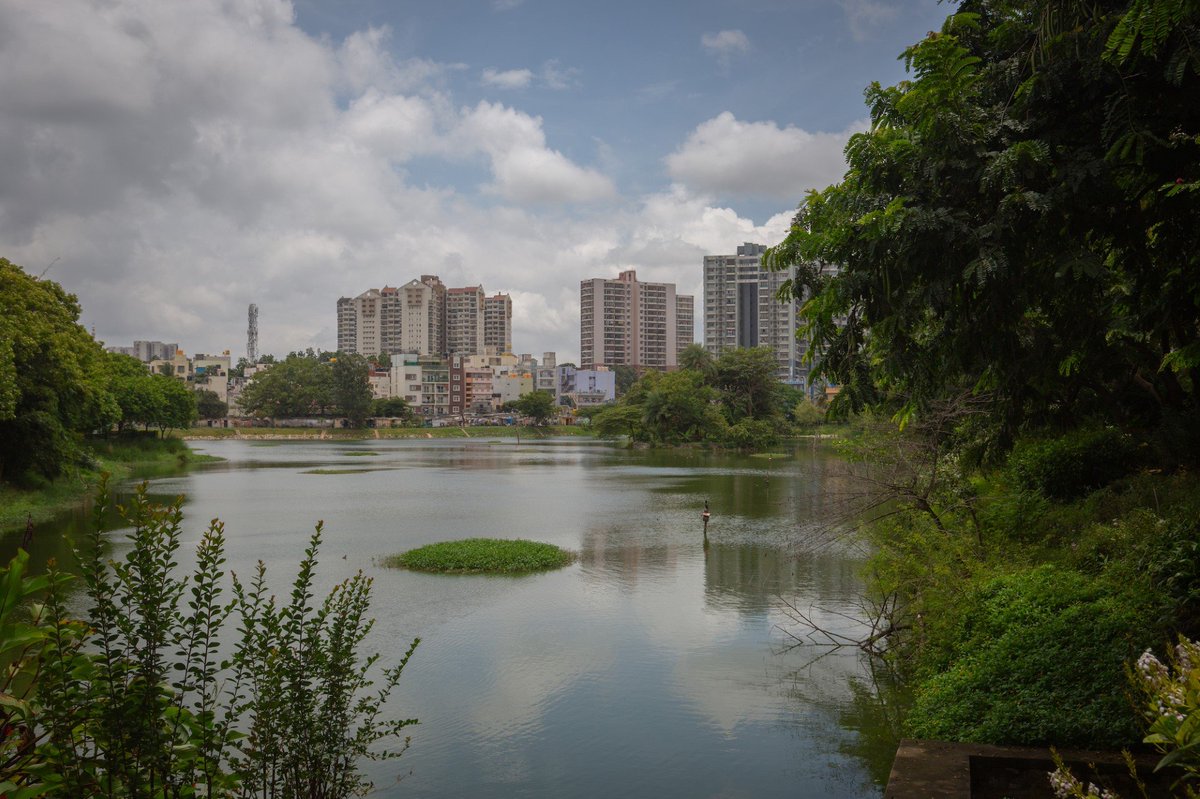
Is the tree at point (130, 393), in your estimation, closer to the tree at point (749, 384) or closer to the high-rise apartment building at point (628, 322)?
the tree at point (749, 384)

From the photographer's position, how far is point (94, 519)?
4.29 m

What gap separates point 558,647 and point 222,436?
320ft

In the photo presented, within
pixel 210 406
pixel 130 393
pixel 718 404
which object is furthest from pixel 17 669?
pixel 210 406

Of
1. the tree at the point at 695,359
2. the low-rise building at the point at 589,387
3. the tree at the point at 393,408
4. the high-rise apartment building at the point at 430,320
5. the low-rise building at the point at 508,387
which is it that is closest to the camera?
the tree at the point at 695,359

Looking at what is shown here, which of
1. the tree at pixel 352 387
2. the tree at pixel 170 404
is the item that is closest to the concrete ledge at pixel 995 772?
the tree at pixel 170 404

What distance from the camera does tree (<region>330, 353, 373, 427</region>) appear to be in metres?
98.8

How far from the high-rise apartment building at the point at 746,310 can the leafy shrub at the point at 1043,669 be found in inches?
4624

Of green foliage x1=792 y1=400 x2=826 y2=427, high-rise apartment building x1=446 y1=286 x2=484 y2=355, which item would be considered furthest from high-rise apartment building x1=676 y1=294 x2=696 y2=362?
green foliage x1=792 y1=400 x2=826 y2=427

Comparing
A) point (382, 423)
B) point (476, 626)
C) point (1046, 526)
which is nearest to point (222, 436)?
point (382, 423)

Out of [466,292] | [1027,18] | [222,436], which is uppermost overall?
[466,292]

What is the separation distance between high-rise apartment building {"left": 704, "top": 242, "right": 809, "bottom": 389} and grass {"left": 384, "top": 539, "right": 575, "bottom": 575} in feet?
348

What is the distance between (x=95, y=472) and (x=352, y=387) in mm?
66369

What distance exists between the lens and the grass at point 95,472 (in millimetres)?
25891

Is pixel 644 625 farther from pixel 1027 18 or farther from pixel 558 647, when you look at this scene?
pixel 1027 18
